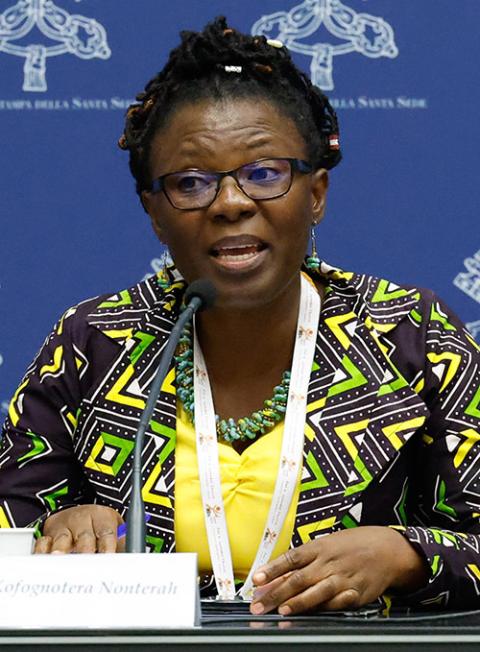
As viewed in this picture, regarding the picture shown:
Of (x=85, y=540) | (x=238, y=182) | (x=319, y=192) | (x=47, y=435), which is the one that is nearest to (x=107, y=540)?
(x=85, y=540)

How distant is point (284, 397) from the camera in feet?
6.51

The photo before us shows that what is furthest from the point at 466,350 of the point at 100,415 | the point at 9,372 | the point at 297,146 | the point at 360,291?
the point at 9,372

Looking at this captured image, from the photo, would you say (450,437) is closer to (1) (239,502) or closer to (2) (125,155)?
(1) (239,502)

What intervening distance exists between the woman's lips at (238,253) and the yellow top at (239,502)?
0.87 feet

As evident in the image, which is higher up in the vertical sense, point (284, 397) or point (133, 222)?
point (133, 222)

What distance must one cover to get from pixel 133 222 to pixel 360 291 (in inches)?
23.9

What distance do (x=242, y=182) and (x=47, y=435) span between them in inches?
19.7

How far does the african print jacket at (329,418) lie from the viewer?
191cm

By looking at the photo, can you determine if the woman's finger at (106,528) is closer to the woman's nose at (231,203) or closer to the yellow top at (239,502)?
the yellow top at (239,502)

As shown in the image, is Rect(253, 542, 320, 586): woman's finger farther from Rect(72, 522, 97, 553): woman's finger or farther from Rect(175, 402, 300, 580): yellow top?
Rect(175, 402, 300, 580): yellow top

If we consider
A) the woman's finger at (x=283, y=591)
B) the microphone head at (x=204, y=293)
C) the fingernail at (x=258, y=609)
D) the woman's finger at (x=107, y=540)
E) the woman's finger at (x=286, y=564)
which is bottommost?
the fingernail at (x=258, y=609)

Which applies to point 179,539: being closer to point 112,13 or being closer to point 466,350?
point 466,350

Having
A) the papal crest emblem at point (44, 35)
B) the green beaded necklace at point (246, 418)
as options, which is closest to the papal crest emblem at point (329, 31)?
the papal crest emblem at point (44, 35)

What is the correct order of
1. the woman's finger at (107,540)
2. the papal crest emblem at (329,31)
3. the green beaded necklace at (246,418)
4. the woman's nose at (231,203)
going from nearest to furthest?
1. the woman's finger at (107,540)
2. the woman's nose at (231,203)
3. the green beaded necklace at (246,418)
4. the papal crest emblem at (329,31)
